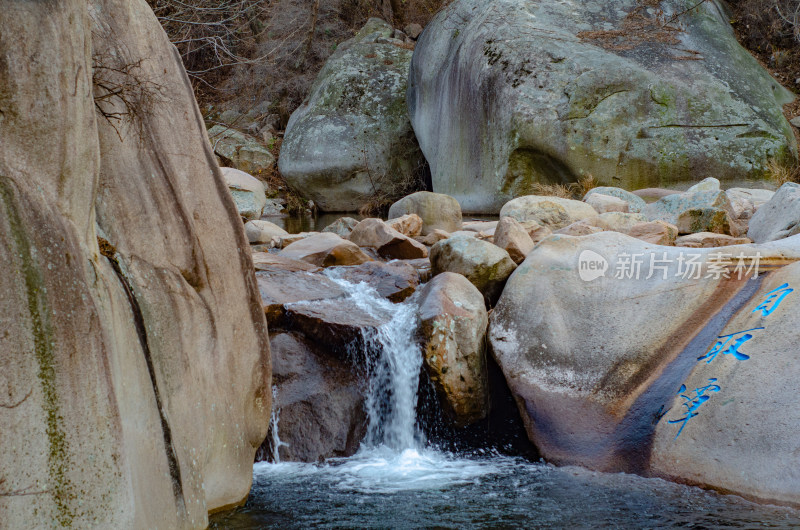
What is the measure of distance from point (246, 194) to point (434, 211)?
2694mm

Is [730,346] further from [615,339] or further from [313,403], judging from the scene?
[313,403]

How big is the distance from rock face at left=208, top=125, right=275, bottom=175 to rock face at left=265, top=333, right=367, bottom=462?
12.3 metres

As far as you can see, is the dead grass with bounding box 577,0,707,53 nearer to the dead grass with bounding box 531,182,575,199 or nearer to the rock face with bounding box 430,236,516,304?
the dead grass with bounding box 531,182,575,199

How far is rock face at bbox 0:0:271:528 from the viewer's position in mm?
2121

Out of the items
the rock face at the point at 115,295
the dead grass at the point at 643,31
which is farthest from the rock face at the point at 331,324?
the dead grass at the point at 643,31

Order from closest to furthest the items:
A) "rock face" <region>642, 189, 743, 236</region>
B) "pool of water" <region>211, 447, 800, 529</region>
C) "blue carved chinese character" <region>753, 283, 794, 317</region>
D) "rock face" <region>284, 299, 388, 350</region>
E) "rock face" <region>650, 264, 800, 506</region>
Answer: "pool of water" <region>211, 447, 800, 529</region> → "rock face" <region>650, 264, 800, 506</region> → "blue carved chinese character" <region>753, 283, 794, 317</region> → "rock face" <region>284, 299, 388, 350</region> → "rock face" <region>642, 189, 743, 236</region>

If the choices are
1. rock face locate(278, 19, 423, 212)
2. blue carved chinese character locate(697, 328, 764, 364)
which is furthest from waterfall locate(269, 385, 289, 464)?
rock face locate(278, 19, 423, 212)

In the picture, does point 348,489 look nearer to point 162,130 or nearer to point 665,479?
point 665,479

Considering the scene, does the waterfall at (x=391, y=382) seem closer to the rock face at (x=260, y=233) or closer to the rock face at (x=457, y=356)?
the rock face at (x=457, y=356)

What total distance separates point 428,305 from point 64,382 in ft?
8.51

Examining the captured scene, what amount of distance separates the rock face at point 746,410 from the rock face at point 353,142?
11.1 metres

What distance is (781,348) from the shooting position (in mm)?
3512

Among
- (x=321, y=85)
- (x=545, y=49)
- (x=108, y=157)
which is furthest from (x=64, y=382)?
(x=321, y=85)

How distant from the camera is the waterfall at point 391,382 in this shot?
14.1 feet
